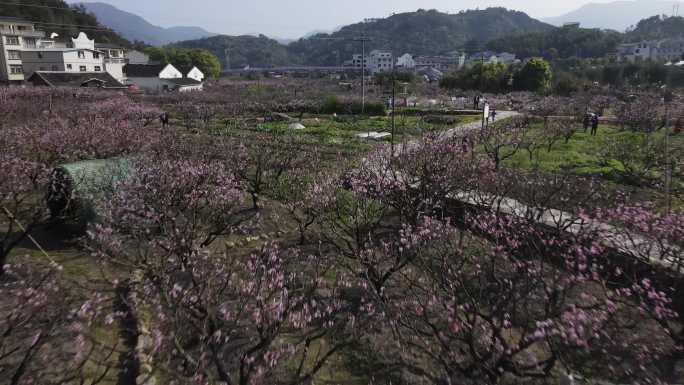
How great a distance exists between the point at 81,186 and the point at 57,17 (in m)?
121

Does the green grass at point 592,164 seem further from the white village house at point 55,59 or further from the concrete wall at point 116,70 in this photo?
the concrete wall at point 116,70

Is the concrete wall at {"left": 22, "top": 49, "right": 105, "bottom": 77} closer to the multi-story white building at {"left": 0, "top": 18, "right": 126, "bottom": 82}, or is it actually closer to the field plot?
the multi-story white building at {"left": 0, "top": 18, "right": 126, "bottom": 82}

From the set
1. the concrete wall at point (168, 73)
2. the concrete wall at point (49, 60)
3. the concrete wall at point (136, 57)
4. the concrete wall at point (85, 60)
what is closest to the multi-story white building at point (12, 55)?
the concrete wall at point (49, 60)

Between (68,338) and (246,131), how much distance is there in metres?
24.8

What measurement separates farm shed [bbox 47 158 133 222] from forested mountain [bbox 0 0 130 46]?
95.3 m

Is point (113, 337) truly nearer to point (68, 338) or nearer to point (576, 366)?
point (68, 338)

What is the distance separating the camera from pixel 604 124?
35062 mm

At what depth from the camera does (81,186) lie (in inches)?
416

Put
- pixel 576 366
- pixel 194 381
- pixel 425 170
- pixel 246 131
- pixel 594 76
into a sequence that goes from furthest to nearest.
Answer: pixel 594 76 < pixel 246 131 < pixel 425 170 < pixel 576 366 < pixel 194 381

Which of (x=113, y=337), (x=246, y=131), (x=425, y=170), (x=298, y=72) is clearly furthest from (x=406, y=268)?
(x=298, y=72)

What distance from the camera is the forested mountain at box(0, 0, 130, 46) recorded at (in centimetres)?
9188

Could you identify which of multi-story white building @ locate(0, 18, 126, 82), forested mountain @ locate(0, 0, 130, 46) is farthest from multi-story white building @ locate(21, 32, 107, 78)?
forested mountain @ locate(0, 0, 130, 46)

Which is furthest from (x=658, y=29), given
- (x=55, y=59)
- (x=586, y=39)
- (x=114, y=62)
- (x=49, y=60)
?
(x=49, y=60)

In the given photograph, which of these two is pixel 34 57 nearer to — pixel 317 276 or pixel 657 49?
pixel 317 276
